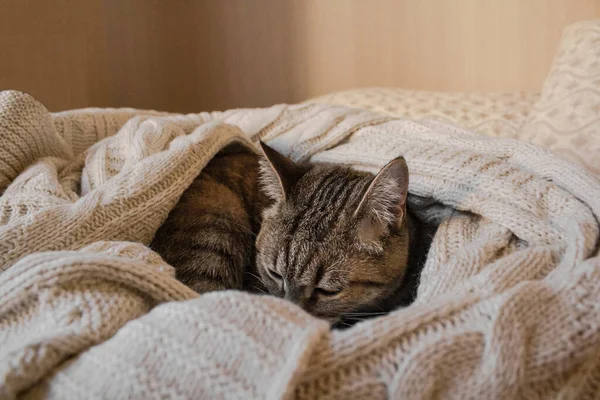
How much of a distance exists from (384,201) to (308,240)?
0.17 meters

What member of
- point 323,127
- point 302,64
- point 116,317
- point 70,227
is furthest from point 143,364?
point 302,64

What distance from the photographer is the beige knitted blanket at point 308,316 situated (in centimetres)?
55

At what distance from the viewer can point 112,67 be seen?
2613 mm

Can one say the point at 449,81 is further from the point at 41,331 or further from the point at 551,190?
the point at 41,331

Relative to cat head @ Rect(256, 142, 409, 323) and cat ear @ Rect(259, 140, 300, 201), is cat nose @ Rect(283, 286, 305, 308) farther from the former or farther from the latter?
cat ear @ Rect(259, 140, 300, 201)

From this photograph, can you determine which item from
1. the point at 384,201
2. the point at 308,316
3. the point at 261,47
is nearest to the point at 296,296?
the point at 384,201

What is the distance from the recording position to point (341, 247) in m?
1.00

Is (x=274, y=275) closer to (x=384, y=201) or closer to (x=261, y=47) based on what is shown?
(x=384, y=201)

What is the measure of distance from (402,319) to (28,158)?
1067 millimetres

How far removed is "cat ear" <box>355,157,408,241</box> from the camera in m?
0.92

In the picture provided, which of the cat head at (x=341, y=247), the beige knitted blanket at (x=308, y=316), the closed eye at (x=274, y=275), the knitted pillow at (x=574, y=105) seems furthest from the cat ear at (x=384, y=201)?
the knitted pillow at (x=574, y=105)

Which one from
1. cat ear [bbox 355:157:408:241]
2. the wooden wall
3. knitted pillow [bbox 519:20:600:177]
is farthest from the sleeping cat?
the wooden wall

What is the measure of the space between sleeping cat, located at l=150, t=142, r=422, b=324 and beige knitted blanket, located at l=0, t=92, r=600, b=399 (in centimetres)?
10

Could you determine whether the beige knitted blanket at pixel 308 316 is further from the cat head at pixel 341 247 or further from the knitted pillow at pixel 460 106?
the knitted pillow at pixel 460 106
